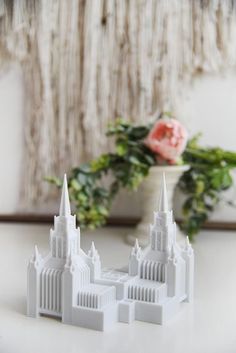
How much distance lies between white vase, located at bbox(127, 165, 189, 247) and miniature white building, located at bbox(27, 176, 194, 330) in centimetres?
47

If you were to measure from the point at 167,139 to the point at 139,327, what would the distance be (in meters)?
0.61

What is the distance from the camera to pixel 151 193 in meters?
1.66

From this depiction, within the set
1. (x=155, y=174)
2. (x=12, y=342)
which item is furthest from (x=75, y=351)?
(x=155, y=174)

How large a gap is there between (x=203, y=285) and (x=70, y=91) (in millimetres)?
741

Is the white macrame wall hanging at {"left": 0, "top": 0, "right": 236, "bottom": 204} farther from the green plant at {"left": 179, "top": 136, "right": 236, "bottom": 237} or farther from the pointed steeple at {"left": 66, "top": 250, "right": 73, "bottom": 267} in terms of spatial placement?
the pointed steeple at {"left": 66, "top": 250, "right": 73, "bottom": 267}

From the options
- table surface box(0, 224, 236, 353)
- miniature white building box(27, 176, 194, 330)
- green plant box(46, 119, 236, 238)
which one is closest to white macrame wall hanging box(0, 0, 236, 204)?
green plant box(46, 119, 236, 238)

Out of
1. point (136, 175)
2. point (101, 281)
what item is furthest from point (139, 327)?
point (136, 175)

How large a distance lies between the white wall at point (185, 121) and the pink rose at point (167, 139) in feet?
0.71

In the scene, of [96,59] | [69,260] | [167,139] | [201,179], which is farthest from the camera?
[96,59]

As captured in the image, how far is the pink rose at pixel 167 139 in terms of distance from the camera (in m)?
1.58

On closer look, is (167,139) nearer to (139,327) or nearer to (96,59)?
(96,59)

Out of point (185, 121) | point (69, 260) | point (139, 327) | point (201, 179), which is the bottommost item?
point (139, 327)

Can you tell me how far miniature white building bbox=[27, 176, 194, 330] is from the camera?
1051 mm

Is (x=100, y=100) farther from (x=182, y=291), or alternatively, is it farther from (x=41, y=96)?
(x=182, y=291)
